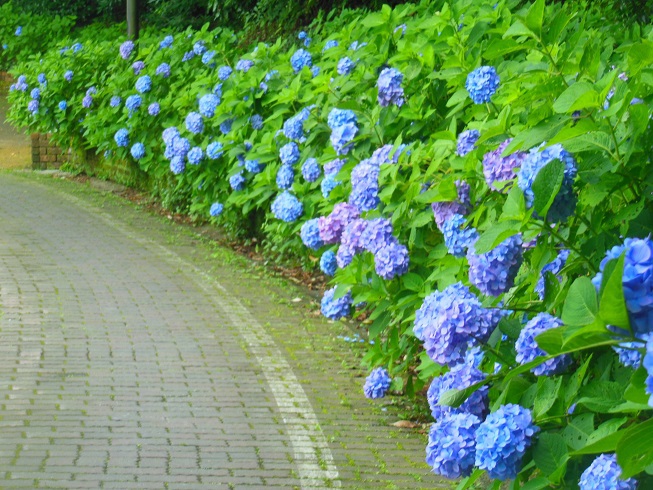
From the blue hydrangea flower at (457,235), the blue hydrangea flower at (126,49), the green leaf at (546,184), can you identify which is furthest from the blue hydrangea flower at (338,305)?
the blue hydrangea flower at (126,49)

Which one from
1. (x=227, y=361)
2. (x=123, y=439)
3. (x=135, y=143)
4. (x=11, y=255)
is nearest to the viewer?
(x=123, y=439)

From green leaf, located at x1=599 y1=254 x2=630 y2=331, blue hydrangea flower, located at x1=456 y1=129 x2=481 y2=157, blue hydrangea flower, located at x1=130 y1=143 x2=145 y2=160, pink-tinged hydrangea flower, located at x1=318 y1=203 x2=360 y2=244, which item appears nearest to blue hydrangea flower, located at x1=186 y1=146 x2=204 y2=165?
blue hydrangea flower, located at x1=130 y1=143 x2=145 y2=160

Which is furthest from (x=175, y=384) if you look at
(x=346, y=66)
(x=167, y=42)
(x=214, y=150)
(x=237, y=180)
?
(x=167, y=42)

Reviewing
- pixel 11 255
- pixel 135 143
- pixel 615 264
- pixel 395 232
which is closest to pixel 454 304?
pixel 615 264

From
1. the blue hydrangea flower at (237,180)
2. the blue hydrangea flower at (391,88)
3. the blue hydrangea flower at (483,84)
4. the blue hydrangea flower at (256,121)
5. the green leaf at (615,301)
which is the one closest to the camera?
the green leaf at (615,301)

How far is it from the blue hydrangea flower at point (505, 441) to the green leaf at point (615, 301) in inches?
38.3

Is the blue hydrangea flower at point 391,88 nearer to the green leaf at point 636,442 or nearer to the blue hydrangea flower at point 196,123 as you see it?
the blue hydrangea flower at point 196,123

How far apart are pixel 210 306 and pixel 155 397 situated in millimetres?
2169

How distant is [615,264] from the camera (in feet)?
7.62

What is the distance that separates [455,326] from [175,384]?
10.1 feet

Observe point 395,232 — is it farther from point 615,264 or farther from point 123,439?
point 615,264

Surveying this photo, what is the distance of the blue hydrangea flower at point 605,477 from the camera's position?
2.70 m

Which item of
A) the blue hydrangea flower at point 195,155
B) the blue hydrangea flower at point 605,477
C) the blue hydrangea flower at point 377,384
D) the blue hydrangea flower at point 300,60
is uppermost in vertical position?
the blue hydrangea flower at point 300,60

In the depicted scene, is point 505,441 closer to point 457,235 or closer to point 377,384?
point 457,235
